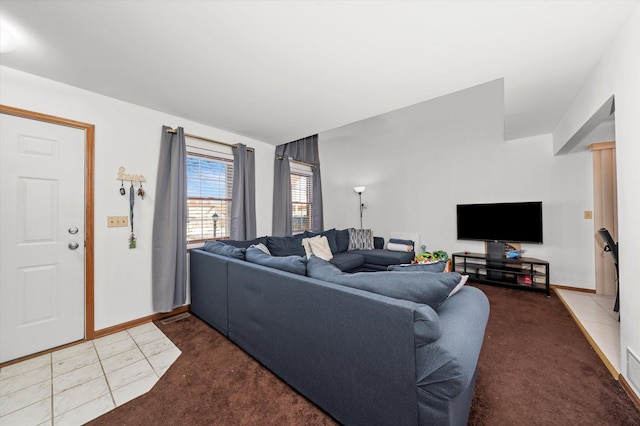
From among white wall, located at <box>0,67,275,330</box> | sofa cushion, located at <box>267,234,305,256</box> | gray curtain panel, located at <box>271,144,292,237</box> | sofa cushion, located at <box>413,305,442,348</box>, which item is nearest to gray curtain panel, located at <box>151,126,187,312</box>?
white wall, located at <box>0,67,275,330</box>

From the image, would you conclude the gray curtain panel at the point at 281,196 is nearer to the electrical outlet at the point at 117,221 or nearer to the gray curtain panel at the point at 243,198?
the gray curtain panel at the point at 243,198

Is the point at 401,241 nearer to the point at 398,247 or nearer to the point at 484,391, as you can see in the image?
the point at 398,247

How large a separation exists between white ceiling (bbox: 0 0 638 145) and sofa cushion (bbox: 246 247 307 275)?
154 cm

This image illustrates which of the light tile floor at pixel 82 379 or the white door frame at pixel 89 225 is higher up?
the white door frame at pixel 89 225

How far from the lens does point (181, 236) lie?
286cm

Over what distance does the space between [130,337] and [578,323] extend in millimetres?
4527

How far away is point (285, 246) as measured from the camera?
3.62 metres

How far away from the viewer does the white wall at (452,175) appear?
3438 mm

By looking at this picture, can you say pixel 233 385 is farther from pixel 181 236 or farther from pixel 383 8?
pixel 383 8

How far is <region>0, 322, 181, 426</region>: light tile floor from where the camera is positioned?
4.86 feet

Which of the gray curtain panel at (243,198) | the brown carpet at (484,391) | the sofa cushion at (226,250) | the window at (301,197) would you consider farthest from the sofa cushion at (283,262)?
the window at (301,197)

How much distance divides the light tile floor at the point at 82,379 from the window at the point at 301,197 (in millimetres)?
2933

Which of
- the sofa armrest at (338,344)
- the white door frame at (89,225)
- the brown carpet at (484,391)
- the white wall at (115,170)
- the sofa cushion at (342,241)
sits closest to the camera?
the sofa armrest at (338,344)

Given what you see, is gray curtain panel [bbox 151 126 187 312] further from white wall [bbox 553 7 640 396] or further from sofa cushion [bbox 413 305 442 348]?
white wall [bbox 553 7 640 396]
